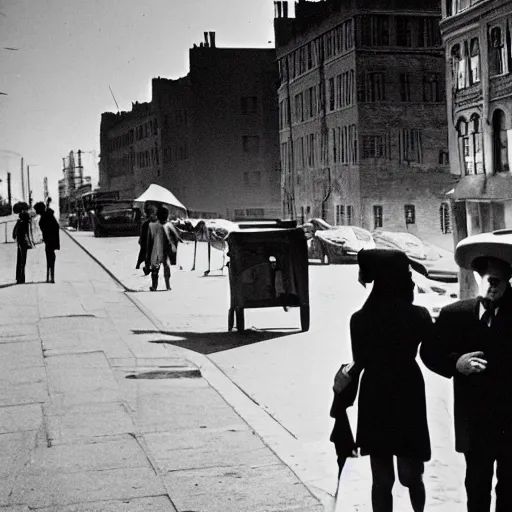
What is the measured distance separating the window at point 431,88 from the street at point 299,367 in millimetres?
3461

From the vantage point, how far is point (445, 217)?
645 inches

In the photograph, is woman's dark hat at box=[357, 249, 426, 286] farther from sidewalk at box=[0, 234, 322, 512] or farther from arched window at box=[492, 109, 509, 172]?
arched window at box=[492, 109, 509, 172]

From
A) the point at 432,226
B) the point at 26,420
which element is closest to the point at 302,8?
the point at 432,226

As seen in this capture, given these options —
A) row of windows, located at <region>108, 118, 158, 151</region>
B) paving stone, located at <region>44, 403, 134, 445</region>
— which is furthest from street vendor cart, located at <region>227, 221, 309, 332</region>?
row of windows, located at <region>108, 118, 158, 151</region>

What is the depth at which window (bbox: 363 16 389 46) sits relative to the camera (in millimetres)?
19859

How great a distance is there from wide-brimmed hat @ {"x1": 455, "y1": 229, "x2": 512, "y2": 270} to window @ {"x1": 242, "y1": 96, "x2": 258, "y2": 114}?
56.0 m

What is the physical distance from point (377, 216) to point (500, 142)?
4.41m

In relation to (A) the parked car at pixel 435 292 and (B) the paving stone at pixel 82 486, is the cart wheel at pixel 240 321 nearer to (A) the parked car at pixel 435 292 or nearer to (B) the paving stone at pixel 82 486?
(A) the parked car at pixel 435 292

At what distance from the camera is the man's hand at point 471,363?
459 cm

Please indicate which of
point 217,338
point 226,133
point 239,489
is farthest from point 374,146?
point 226,133

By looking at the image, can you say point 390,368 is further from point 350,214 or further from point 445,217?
point 350,214

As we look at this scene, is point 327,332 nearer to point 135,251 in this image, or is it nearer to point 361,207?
point 361,207

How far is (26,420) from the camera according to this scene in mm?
8266

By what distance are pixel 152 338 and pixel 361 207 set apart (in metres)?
7.67
